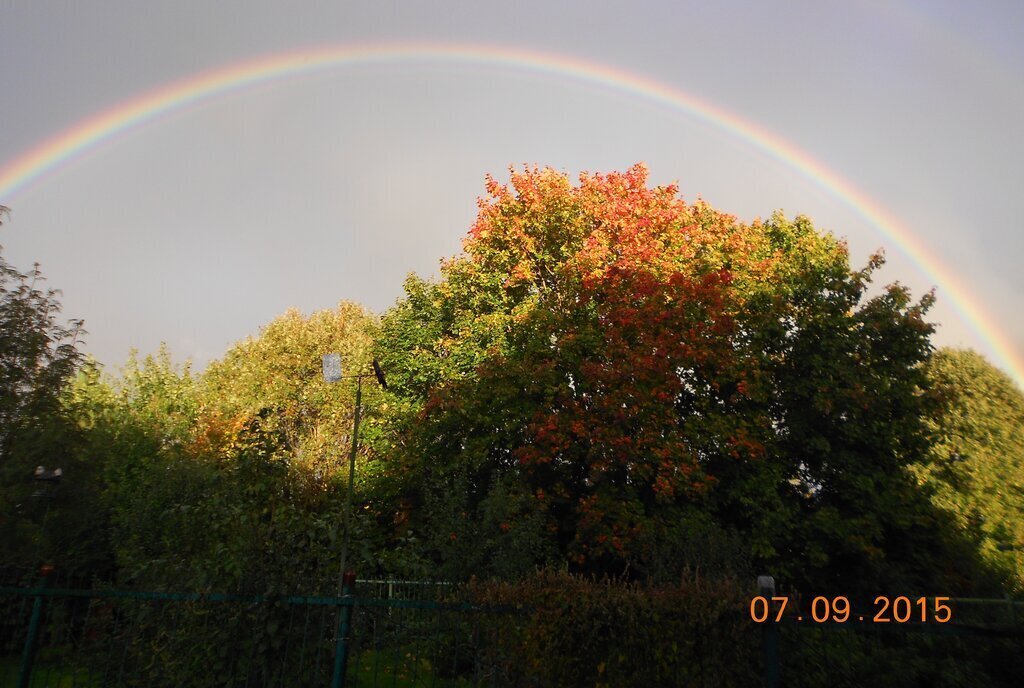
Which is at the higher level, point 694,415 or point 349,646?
point 694,415

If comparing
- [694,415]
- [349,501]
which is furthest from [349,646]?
[694,415]

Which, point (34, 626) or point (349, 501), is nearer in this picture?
point (34, 626)

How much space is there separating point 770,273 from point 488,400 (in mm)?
10811

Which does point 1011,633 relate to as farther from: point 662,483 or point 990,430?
point 990,430

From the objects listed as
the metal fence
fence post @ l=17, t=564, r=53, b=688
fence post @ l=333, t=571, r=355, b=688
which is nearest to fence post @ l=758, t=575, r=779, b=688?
the metal fence

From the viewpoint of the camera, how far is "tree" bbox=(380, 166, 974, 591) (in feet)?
57.5

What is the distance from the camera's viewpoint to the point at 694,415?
19.0m

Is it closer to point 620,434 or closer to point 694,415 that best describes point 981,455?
point 694,415

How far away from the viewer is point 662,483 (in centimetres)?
1669

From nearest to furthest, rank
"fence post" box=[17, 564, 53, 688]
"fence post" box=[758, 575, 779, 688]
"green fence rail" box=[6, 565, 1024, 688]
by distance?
1. "fence post" box=[758, 575, 779, 688]
2. "green fence rail" box=[6, 565, 1024, 688]
3. "fence post" box=[17, 564, 53, 688]

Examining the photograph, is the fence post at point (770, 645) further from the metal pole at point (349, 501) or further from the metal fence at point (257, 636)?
the metal pole at point (349, 501)

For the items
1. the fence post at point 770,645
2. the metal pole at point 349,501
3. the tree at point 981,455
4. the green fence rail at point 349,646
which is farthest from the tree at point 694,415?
the fence post at point 770,645

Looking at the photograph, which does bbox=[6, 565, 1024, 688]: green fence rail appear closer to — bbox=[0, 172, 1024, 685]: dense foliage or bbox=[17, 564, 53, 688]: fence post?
bbox=[17, 564, 53, 688]: fence post

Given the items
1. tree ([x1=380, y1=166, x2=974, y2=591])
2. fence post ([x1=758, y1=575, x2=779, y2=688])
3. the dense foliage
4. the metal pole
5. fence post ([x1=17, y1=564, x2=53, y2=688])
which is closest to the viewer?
fence post ([x1=758, y1=575, x2=779, y2=688])
